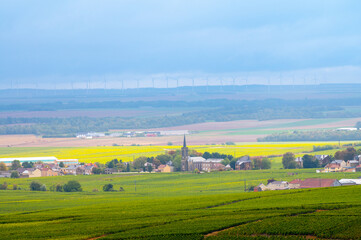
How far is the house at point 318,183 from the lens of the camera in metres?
67.7

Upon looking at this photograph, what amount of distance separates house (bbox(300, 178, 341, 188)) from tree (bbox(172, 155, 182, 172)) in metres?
36.3

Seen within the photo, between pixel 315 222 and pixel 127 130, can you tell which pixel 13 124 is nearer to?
pixel 127 130

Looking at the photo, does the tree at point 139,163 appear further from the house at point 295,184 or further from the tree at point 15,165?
the house at point 295,184

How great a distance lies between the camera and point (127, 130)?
652 feet

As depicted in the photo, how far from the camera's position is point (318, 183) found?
2739 inches

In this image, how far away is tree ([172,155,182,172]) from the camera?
105137 millimetres

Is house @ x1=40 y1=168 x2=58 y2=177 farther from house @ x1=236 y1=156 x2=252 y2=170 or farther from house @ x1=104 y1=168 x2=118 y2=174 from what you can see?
house @ x1=236 y1=156 x2=252 y2=170

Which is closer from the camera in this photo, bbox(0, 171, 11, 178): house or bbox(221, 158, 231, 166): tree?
bbox(0, 171, 11, 178): house

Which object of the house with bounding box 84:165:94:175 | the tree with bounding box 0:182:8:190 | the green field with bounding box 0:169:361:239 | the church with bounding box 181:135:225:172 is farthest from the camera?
the church with bounding box 181:135:225:172

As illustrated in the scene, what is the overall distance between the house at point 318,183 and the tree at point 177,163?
36.3 meters

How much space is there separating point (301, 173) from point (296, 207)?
54491 millimetres

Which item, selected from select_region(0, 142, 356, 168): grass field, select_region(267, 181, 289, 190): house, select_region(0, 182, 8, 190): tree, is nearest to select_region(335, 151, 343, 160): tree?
select_region(0, 142, 356, 168): grass field

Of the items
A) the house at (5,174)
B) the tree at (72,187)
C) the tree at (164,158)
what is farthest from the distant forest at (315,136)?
the tree at (72,187)

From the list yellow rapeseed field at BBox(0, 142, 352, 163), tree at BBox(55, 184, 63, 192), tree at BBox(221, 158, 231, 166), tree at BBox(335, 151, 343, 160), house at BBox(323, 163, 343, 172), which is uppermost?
yellow rapeseed field at BBox(0, 142, 352, 163)
